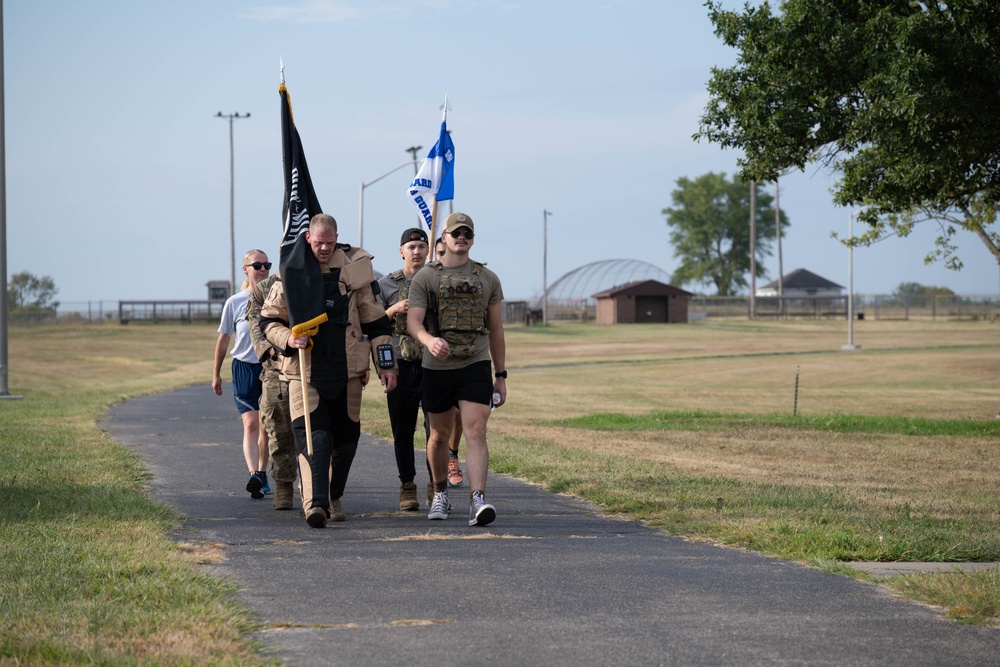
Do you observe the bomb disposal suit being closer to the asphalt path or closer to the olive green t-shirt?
the olive green t-shirt

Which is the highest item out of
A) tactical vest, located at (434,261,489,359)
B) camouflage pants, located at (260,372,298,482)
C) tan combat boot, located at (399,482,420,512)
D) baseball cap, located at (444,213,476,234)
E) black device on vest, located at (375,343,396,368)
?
baseball cap, located at (444,213,476,234)

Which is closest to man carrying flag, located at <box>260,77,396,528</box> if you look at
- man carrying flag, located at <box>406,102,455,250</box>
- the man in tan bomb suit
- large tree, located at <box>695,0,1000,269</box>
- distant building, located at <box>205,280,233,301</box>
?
the man in tan bomb suit

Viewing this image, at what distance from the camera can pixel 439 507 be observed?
27.9 ft

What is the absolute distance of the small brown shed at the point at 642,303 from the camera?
3760 inches

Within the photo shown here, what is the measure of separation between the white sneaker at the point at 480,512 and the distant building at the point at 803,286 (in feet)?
436

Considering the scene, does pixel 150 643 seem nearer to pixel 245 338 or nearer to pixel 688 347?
pixel 245 338

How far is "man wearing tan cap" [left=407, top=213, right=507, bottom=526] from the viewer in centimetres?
820

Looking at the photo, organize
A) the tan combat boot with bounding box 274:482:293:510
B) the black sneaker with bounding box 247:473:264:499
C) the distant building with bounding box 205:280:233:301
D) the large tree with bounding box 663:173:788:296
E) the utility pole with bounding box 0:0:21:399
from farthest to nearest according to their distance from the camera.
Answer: the large tree with bounding box 663:173:788:296 < the distant building with bounding box 205:280:233:301 < the utility pole with bounding box 0:0:21:399 < the black sneaker with bounding box 247:473:264:499 < the tan combat boot with bounding box 274:482:293:510

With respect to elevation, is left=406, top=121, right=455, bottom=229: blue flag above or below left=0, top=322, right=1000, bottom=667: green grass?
above

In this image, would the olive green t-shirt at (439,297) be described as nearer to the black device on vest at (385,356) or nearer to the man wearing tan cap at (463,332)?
the man wearing tan cap at (463,332)

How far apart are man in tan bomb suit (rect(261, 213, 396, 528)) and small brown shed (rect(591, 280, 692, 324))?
285 feet

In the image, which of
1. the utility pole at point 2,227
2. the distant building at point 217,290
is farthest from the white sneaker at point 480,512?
the distant building at point 217,290

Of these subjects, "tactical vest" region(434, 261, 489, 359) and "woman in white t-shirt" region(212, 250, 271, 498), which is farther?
"woman in white t-shirt" region(212, 250, 271, 498)

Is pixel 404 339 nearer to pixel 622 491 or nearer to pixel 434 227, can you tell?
pixel 434 227
